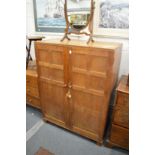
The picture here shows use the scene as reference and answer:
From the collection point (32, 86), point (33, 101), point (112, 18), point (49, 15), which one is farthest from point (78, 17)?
point (33, 101)

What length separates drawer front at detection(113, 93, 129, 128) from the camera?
57.5 inches

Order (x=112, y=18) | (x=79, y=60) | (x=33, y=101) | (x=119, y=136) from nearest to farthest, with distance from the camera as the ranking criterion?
(x=79, y=60), (x=119, y=136), (x=112, y=18), (x=33, y=101)

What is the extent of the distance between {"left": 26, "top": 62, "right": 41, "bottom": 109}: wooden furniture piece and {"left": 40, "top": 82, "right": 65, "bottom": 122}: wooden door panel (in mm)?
205

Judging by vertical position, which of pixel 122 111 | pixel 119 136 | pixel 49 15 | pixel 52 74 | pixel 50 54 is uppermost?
pixel 49 15

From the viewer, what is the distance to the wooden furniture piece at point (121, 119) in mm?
1458

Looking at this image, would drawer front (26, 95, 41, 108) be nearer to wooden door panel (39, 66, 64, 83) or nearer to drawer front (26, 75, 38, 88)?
drawer front (26, 75, 38, 88)

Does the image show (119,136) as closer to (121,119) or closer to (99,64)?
(121,119)

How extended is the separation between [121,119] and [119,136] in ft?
0.77

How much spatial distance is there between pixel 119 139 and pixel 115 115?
31 cm

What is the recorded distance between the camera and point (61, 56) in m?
1.59

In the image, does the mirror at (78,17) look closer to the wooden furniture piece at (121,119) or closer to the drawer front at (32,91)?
the wooden furniture piece at (121,119)

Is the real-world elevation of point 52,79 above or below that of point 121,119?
above

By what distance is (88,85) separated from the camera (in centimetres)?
153
